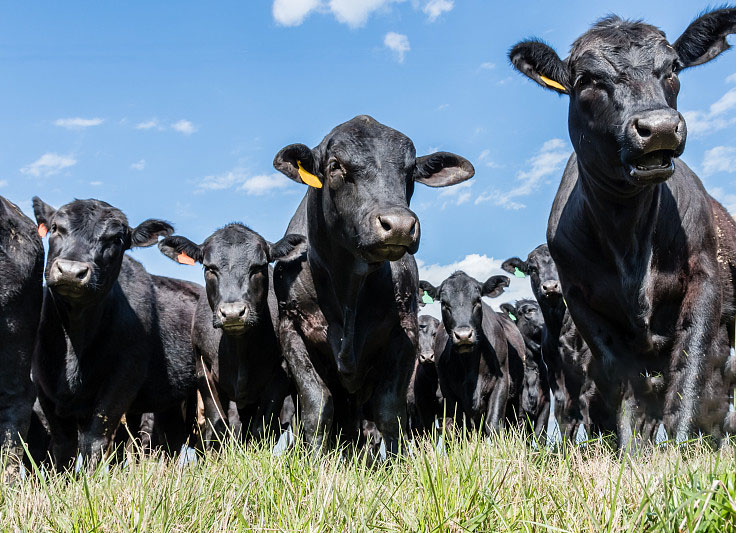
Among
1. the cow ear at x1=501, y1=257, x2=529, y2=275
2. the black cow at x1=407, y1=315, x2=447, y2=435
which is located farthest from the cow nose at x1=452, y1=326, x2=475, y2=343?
the cow ear at x1=501, y1=257, x2=529, y2=275

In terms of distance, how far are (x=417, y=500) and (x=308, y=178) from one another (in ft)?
10.6

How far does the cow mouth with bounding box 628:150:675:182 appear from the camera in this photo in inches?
175

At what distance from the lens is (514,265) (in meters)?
13.1

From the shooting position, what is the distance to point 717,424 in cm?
477

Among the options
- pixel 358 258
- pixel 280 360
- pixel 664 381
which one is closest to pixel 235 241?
pixel 280 360

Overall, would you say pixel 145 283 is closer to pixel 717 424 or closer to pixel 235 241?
pixel 235 241

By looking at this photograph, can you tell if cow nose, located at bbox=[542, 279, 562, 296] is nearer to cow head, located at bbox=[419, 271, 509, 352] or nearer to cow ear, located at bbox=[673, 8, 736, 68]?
cow head, located at bbox=[419, 271, 509, 352]

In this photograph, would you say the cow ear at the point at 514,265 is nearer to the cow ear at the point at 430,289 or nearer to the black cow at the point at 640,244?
the cow ear at the point at 430,289

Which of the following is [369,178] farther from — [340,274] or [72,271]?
[72,271]

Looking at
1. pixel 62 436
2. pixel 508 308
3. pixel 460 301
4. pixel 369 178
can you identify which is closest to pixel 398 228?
pixel 369 178

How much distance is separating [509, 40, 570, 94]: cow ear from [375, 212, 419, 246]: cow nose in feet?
5.12

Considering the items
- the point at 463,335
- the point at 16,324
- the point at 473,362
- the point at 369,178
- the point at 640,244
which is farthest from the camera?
the point at 473,362

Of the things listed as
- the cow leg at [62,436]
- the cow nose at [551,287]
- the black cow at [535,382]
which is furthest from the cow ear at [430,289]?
the cow leg at [62,436]

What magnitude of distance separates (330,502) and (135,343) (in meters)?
5.12
